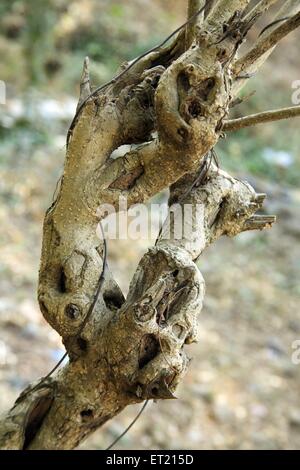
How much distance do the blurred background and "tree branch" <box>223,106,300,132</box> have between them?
6.30 ft

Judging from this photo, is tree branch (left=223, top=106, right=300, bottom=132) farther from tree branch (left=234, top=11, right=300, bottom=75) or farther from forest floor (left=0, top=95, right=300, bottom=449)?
forest floor (left=0, top=95, right=300, bottom=449)

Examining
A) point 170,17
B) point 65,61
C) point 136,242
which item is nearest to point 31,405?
point 136,242

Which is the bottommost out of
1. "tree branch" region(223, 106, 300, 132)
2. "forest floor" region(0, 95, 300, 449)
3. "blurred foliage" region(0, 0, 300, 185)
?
"forest floor" region(0, 95, 300, 449)

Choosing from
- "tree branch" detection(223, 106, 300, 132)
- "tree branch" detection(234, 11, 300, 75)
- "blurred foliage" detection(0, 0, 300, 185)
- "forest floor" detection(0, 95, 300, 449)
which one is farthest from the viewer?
"blurred foliage" detection(0, 0, 300, 185)

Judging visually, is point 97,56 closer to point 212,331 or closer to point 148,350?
point 212,331

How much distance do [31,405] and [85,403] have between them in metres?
0.16

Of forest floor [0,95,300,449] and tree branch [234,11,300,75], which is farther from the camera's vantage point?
forest floor [0,95,300,449]

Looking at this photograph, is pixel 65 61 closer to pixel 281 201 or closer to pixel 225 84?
pixel 281 201

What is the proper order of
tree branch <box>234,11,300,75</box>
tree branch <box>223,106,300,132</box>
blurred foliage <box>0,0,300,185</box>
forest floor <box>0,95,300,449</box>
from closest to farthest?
tree branch <box>234,11,300,75</box> → tree branch <box>223,106,300,132</box> → forest floor <box>0,95,300,449</box> → blurred foliage <box>0,0,300,185</box>

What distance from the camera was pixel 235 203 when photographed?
1.62 meters

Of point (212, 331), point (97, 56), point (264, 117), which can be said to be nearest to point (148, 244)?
point (212, 331)

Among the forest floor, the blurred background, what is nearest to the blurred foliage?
the blurred background

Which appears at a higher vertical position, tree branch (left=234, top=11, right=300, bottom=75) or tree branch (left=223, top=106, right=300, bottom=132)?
tree branch (left=234, top=11, right=300, bottom=75)

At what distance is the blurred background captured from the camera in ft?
10.9
